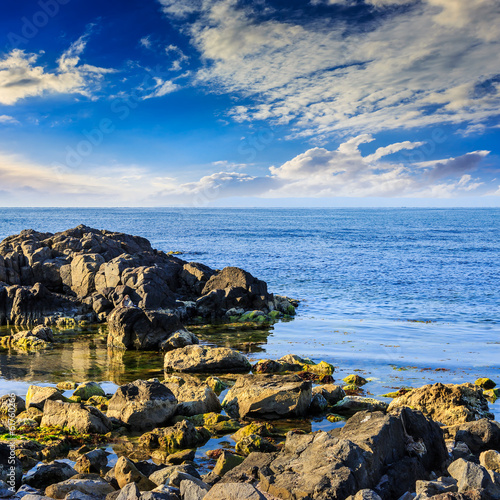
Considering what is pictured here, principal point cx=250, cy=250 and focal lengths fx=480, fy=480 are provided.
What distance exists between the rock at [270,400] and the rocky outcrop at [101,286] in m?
18.2

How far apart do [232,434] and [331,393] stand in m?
4.58

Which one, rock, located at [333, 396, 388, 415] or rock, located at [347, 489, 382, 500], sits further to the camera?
rock, located at [333, 396, 388, 415]

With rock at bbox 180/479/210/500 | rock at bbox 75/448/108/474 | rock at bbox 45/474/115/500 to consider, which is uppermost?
rock at bbox 180/479/210/500

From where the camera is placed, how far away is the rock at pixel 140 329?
26.7m

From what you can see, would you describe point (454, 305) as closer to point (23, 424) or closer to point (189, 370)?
point (189, 370)

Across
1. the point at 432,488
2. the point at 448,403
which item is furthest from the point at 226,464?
the point at 448,403

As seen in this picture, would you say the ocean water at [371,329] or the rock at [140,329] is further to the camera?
the rock at [140,329]

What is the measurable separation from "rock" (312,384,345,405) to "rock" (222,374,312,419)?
3.44 feet

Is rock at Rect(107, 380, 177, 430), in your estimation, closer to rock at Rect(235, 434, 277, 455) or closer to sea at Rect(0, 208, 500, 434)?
rock at Rect(235, 434, 277, 455)

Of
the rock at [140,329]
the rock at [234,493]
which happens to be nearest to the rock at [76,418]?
the rock at [234,493]

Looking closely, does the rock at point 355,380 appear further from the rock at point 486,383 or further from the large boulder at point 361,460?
the large boulder at point 361,460

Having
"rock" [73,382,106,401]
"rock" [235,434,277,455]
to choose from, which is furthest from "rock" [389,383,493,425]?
"rock" [73,382,106,401]

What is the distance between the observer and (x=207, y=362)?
72.2ft

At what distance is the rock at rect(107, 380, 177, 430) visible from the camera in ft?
48.9
